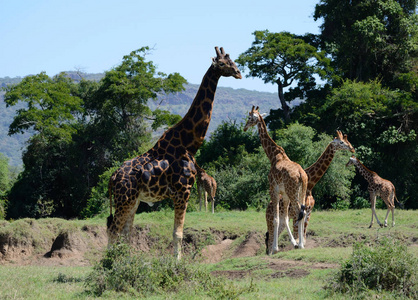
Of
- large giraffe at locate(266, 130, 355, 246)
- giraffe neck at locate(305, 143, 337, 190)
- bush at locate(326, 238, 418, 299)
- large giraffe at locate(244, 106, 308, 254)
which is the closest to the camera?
bush at locate(326, 238, 418, 299)

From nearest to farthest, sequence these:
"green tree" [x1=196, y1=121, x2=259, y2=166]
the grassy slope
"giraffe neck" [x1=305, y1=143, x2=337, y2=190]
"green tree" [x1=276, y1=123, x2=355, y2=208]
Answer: the grassy slope < "giraffe neck" [x1=305, y1=143, x2=337, y2=190] < "green tree" [x1=276, y1=123, x2=355, y2=208] < "green tree" [x1=196, y1=121, x2=259, y2=166]

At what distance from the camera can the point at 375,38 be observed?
34.1 metres

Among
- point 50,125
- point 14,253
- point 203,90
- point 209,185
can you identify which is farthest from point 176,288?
point 50,125

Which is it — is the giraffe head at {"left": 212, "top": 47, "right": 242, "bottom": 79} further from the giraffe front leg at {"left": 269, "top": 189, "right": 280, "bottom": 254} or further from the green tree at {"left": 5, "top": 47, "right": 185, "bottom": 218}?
the green tree at {"left": 5, "top": 47, "right": 185, "bottom": 218}

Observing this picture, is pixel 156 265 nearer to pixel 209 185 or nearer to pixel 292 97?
pixel 209 185

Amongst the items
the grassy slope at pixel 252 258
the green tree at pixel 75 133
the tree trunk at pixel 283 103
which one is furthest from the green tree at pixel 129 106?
the grassy slope at pixel 252 258

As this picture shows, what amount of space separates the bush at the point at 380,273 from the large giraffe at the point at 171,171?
3655 millimetres

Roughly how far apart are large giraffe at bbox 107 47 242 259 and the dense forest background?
1819 cm

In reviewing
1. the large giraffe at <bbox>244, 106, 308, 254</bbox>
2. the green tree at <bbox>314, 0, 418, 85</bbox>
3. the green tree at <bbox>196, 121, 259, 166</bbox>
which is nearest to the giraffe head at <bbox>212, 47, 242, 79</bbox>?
the large giraffe at <bbox>244, 106, 308, 254</bbox>

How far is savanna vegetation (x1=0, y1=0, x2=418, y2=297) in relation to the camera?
32.4 meters

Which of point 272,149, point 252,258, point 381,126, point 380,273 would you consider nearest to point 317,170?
point 272,149

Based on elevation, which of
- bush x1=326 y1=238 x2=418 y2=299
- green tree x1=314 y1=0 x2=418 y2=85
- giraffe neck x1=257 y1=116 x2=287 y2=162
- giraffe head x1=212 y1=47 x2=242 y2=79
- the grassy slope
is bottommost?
the grassy slope

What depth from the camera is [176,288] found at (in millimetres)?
9805

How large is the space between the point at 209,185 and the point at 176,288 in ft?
54.2
